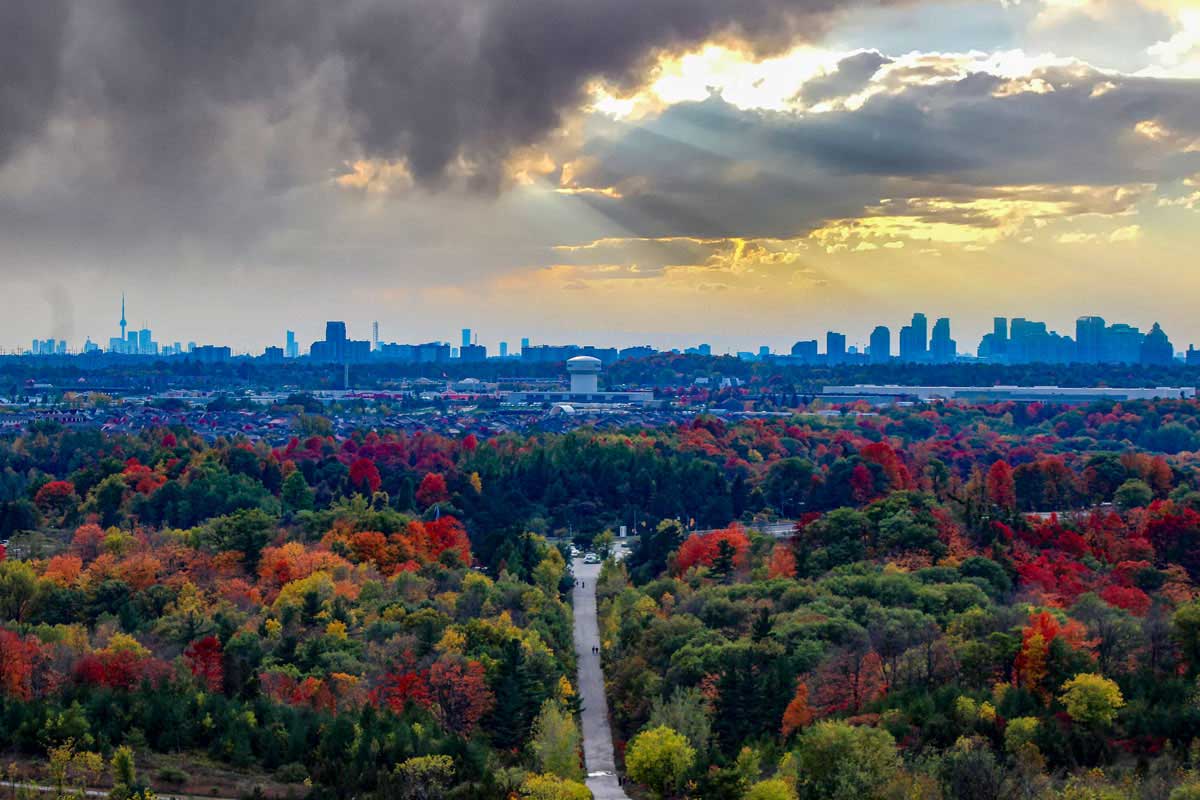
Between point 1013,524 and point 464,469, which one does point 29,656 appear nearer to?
point 1013,524

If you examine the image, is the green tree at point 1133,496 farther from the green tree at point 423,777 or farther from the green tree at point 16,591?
the green tree at point 16,591

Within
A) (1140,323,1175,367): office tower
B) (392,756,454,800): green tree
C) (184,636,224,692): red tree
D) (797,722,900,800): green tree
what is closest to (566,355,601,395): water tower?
(1140,323,1175,367): office tower

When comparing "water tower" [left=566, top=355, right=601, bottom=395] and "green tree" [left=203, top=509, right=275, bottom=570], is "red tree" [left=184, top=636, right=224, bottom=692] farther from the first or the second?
"water tower" [left=566, top=355, right=601, bottom=395]

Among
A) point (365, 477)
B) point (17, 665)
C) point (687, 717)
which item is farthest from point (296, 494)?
point (687, 717)

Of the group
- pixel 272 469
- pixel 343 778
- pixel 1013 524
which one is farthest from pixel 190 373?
pixel 343 778

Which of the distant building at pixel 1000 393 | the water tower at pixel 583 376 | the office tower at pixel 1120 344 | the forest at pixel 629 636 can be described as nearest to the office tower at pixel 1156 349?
the office tower at pixel 1120 344

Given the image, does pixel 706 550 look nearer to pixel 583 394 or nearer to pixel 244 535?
pixel 244 535
